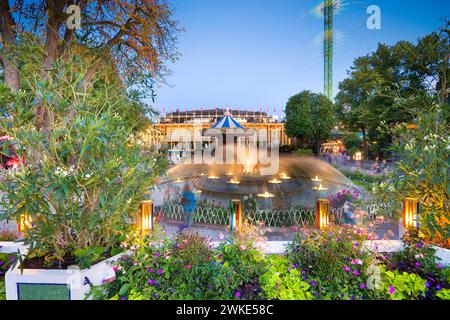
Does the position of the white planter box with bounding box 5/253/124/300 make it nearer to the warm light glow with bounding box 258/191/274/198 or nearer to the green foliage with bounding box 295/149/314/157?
the warm light glow with bounding box 258/191/274/198

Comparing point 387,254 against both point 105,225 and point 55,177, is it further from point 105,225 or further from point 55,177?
point 55,177

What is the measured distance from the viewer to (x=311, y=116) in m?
30.1

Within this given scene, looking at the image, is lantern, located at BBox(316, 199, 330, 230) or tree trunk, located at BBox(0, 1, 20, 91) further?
lantern, located at BBox(316, 199, 330, 230)

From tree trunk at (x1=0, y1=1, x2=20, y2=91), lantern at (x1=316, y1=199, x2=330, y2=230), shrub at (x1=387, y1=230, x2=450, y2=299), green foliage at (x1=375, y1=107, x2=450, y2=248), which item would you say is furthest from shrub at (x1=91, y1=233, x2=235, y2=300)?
tree trunk at (x1=0, y1=1, x2=20, y2=91)

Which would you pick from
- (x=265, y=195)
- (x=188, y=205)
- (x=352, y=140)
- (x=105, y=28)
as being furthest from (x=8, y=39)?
(x=352, y=140)

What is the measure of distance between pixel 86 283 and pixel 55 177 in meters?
1.29

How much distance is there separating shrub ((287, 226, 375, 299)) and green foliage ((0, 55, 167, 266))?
259 cm

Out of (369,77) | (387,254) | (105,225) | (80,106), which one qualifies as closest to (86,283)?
(105,225)

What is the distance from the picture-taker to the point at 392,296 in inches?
121

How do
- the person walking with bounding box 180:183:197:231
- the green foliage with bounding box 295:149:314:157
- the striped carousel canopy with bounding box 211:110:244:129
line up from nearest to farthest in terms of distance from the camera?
1. the person walking with bounding box 180:183:197:231
2. the striped carousel canopy with bounding box 211:110:244:129
3. the green foliage with bounding box 295:149:314:157

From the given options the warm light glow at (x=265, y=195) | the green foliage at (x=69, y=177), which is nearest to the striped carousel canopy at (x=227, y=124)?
the warm light glow at (x=265, y=195)

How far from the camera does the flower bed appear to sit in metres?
3.10

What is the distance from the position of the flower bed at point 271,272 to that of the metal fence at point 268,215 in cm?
351

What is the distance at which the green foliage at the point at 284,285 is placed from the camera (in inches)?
123
